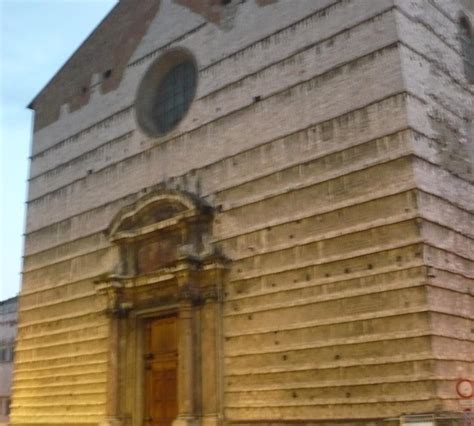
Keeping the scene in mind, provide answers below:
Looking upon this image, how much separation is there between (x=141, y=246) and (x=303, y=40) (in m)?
4.93

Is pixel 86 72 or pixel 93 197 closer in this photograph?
pixel 93 197

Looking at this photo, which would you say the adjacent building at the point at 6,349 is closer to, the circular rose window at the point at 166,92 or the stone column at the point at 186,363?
Answer: the circular rose window at the point at 166,92

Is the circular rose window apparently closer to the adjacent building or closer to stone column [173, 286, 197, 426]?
stone column [173, 286, 197, 426]

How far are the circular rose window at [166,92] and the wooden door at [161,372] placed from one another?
3.91 meters

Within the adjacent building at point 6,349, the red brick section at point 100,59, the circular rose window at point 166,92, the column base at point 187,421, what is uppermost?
the red brick section at point 100,59

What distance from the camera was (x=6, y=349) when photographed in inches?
1021

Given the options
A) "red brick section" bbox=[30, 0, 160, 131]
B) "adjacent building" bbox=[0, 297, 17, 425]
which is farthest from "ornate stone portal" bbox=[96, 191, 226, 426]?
"adjacent building" bbox=[0, 297, 17, 425]

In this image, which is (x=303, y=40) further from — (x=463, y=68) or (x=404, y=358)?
(x=404, y=358)

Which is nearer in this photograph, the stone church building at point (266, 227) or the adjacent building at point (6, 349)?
the stone church building at point (266, 227)

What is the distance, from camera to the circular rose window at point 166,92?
45.3ft

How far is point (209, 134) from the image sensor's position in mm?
12656

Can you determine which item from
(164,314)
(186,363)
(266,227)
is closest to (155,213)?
(164,314)

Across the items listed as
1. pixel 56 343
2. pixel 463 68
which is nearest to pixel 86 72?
pixel 56 343

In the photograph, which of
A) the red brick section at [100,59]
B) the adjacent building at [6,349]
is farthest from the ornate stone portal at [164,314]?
the adjacent building at [6,349]
